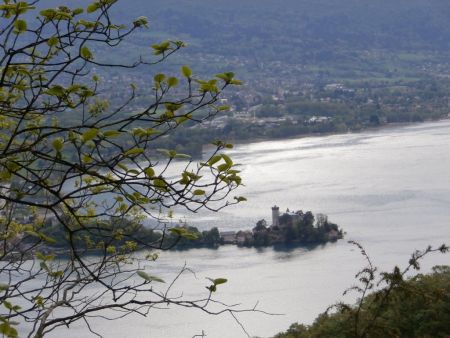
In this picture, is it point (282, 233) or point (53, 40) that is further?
point (282, 233)

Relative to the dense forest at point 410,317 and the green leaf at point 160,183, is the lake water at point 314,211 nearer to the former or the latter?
the dense forest at point 410,317

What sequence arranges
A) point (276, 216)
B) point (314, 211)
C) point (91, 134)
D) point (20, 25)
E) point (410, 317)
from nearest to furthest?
point (91, 134), point (20, 25), point (410, 317), point (276, 216), point (314, 211)

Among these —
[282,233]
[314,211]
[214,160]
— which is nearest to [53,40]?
[214,160]

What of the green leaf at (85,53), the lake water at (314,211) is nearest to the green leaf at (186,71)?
the green leaf at (85,53)

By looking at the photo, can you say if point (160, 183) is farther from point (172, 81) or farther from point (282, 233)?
point (282, 233)

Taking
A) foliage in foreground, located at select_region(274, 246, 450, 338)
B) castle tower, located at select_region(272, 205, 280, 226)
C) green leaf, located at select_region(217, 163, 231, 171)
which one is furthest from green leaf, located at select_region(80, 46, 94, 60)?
castle tower, located at select_region(272, 205, 280, 226)

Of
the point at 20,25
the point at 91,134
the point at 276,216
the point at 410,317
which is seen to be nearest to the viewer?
the point at 91,134

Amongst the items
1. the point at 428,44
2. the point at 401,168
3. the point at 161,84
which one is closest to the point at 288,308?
the point at 161,84

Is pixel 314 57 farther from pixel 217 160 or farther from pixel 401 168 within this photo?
pixel 217 160

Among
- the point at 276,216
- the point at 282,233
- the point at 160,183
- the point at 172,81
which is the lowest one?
the point at 282,233
